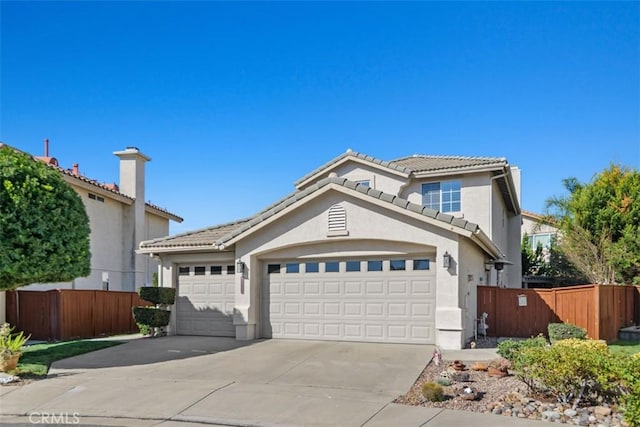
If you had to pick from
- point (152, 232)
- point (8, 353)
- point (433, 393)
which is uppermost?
point (152, 232)

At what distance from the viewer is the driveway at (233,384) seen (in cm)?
778

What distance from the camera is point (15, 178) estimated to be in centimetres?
1191

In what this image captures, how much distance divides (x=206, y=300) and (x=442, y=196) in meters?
10.5

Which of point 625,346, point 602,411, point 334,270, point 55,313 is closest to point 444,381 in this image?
point 602,411

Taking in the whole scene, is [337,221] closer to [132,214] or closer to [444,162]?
[444,162]

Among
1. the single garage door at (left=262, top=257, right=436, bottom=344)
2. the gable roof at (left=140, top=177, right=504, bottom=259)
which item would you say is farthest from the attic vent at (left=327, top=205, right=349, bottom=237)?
the single garage door at (left=262, top=257, right=436, bottom=344)

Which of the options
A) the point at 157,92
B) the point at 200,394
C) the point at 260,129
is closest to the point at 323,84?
the point at 260,129

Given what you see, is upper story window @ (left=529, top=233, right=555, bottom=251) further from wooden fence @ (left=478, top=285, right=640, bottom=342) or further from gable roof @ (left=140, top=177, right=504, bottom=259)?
wooden fence @ (left=478, top=285, right=640, bottom=342)

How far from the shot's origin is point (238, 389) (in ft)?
29.7

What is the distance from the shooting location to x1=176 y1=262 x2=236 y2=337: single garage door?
15969 millimetres

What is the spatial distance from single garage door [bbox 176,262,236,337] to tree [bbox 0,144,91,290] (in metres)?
3.99

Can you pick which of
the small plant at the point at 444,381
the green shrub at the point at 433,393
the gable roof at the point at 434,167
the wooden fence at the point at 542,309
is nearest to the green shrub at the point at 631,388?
the green shrub at the point at 433,393

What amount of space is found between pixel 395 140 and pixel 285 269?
418 inches

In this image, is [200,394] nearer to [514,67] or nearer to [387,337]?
[387,337]
